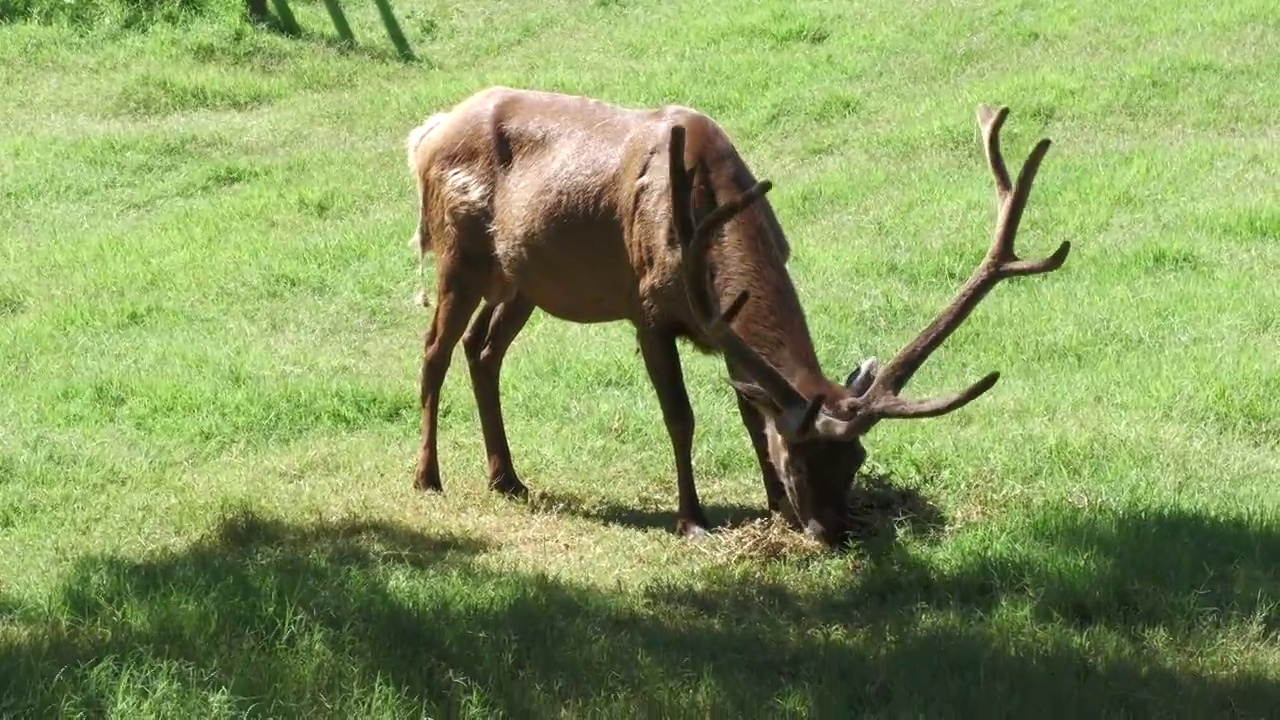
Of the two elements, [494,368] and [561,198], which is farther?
[494,368]

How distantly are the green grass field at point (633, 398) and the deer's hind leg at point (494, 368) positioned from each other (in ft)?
0.56

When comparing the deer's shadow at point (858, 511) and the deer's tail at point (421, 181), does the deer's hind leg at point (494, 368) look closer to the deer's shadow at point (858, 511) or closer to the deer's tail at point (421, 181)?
the deer's shadow at point (858, 511)

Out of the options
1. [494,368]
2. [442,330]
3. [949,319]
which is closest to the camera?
[949,319]

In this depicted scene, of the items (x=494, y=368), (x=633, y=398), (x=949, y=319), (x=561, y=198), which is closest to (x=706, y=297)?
(x=949, y=319)

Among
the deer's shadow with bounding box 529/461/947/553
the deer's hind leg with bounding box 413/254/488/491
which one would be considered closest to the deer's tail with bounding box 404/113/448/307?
the deer's hind leg with bounding box 413/254/488/491

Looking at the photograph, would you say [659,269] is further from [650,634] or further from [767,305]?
[650,634]

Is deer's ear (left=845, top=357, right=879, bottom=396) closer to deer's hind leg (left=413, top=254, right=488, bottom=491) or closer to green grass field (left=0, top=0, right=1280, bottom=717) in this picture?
green grass field (left=0, top=0, right=1280, bottom=717)

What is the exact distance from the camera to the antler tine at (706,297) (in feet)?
22.8

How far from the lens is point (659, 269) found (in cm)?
793

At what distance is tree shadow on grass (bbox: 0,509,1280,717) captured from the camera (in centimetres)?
537

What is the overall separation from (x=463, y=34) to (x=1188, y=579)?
1580cm

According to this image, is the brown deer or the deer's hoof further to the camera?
the deer's hoof

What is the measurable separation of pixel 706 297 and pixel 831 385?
2.28 ft

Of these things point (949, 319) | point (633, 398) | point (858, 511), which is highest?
point (949, 319)
